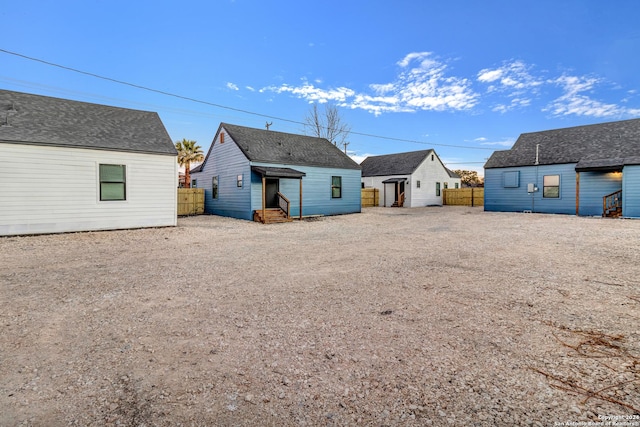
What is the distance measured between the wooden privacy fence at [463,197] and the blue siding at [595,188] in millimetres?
10772

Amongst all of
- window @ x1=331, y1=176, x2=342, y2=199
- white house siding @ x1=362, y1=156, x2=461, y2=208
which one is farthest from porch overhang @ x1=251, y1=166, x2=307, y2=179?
white house siding @ x1=362, y1=156, x2=461, y2=208

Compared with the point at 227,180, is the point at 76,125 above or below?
above

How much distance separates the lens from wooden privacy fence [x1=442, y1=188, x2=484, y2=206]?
29219 mm

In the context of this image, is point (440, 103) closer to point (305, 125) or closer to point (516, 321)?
point (305, 125)

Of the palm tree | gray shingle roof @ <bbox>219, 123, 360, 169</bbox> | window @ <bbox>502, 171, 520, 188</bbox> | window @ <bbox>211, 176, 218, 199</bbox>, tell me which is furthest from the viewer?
the palm tree

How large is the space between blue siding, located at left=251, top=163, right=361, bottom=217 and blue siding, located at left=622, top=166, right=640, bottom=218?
48.3 ft

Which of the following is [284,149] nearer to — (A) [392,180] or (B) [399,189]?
(A) [392,180]

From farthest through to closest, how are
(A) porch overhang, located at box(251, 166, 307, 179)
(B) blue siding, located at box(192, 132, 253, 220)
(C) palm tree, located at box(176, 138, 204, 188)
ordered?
(C) palm tree, located at box(176, 138, 204, 188), (B) blue siding, located at box(192, 132, 253, 220), (A) porch overhang, located at box(251, 166, 307, 179)

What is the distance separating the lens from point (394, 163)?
102ft

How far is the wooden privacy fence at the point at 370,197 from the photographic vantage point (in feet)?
95.7

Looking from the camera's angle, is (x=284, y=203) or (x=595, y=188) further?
(x=595, y=188)

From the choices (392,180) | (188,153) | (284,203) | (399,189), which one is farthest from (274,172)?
(188,153)

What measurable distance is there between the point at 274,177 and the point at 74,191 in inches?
336

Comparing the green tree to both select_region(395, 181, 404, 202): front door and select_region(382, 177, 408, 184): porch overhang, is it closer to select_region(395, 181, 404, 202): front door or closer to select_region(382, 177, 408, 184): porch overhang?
select_region(395, 181, 404, 202): front door
